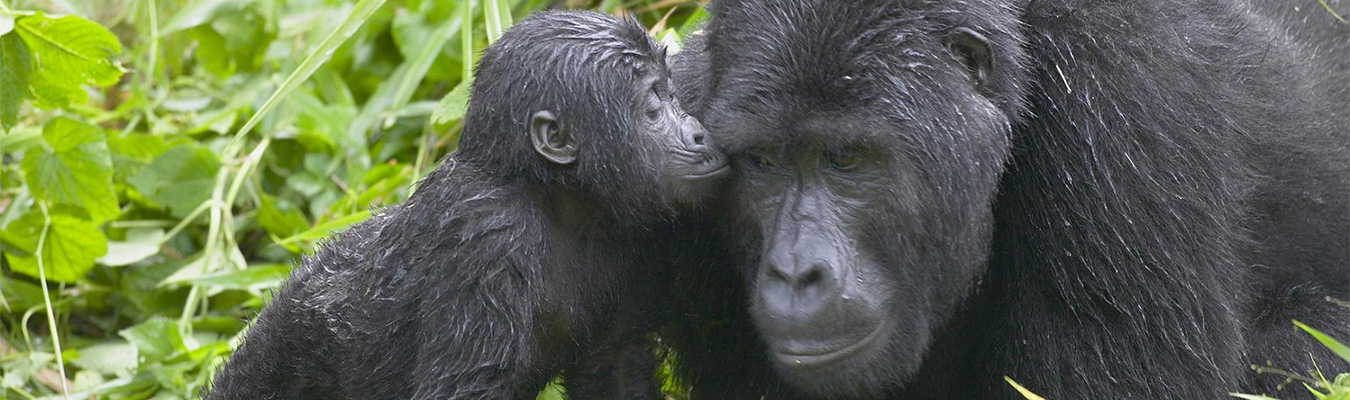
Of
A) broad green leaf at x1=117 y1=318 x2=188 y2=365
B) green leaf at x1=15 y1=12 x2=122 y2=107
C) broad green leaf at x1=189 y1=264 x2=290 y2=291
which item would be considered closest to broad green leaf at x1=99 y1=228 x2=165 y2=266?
broad green leaf at x1=189 y1=264 x2=290 y2=291

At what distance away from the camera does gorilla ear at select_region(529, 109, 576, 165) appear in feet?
12.9

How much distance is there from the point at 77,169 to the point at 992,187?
369 cm

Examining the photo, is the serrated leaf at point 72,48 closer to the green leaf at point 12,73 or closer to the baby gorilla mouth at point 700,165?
the green leaf at point 12,73

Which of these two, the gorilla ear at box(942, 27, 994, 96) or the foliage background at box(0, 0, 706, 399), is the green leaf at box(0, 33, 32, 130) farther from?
the gorilla ear at box(942, 27, 994, 96)

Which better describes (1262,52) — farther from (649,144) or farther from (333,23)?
(333,23)

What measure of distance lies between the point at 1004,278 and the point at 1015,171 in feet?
1.12

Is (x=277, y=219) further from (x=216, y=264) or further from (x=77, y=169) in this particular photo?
(x=77, y=169)

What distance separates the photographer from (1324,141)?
4672mm

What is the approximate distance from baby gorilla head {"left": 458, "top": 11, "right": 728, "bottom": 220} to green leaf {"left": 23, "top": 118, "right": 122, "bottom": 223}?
2.38 m

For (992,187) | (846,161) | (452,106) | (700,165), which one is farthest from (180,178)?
(992,187)

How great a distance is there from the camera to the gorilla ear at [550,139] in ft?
12.9

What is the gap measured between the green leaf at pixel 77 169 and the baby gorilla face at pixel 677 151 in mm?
2753

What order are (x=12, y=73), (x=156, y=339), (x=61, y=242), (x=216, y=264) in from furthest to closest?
(x=216, y=264) → (x=61, y=242) → (x=156, y=339) → (x=12, y=73)

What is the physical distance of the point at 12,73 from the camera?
488 centimetres
